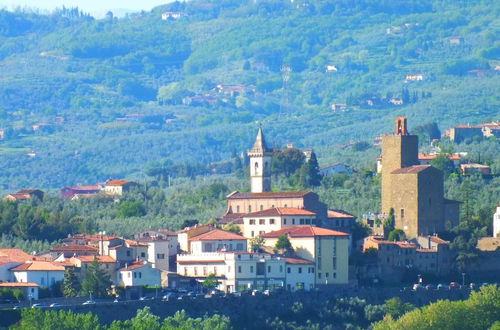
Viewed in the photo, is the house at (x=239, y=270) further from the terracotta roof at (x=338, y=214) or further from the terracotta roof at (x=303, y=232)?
the terracotta roof at (x=338, y=214)

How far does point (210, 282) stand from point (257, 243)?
4452 mm

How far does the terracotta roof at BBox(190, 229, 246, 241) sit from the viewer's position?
89.2m

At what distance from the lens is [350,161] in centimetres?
14375

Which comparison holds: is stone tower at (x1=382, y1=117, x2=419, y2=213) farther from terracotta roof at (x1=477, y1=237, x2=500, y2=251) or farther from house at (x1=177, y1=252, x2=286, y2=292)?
house at (x1=177, y1=252, x2=286, y2=292)

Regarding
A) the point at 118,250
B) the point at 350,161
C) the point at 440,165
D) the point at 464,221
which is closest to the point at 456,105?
the point at 350,161

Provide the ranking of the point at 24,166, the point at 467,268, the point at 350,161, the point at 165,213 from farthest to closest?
1. the point at 24,166
2. the point at 350,161
3. the point at 165,213
4. the point at 467,268

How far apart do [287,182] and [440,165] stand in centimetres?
813

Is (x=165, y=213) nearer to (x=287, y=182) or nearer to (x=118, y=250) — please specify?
(x=287, y=182)

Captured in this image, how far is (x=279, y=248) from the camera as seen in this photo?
8794 cm

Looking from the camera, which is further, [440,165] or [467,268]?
[440,165]

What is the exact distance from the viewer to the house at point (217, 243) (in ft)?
291

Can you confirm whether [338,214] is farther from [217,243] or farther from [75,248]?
[75,248]

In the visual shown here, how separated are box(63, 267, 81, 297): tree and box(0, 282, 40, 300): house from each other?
45.7 inches

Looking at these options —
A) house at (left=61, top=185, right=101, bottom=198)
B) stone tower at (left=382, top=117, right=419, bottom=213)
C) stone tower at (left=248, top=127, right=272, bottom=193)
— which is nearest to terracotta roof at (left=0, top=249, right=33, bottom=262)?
stone tower at (left=248, top=127, right=272, bottom=193)
